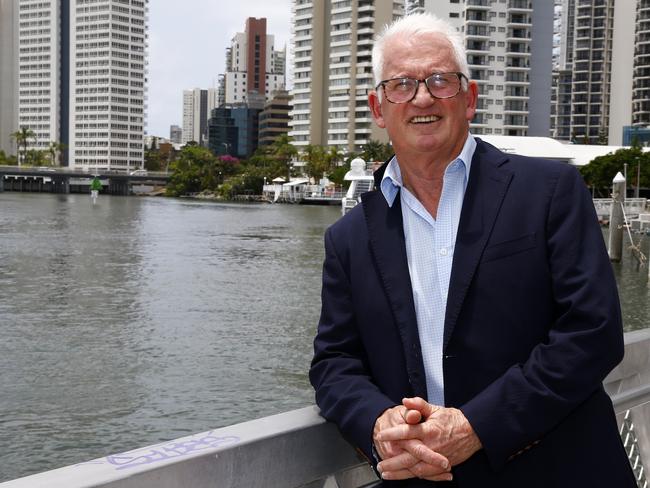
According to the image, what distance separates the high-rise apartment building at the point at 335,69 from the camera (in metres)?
133

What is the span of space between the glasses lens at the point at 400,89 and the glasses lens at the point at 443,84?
5cm

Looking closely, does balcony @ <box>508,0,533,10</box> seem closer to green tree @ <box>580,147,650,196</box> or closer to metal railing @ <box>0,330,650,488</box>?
green tree @ <box>580,147,650,196</box>

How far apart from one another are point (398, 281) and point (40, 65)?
210 meters

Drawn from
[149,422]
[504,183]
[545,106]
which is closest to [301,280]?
[149,422]

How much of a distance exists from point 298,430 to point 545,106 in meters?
115

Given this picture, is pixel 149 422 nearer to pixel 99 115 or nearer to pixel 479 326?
pixel 479 326

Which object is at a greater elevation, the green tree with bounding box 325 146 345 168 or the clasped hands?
the green tree with bounding box 325 146 345 168

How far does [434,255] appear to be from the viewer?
2.35 meters

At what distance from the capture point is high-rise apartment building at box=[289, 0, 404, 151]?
133000 millimetres

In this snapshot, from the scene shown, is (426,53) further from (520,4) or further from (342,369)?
(520,4)

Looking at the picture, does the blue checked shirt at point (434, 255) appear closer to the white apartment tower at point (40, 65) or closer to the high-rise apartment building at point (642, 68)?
the high-rise apartment building at point (642, 68)

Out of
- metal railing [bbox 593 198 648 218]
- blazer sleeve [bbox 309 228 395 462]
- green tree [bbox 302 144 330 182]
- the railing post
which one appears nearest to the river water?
the railing post

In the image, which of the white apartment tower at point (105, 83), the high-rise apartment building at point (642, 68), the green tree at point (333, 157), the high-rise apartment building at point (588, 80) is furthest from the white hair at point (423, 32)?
the white apartment tower at point (105, 83)

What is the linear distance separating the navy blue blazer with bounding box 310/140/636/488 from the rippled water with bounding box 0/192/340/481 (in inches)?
303
